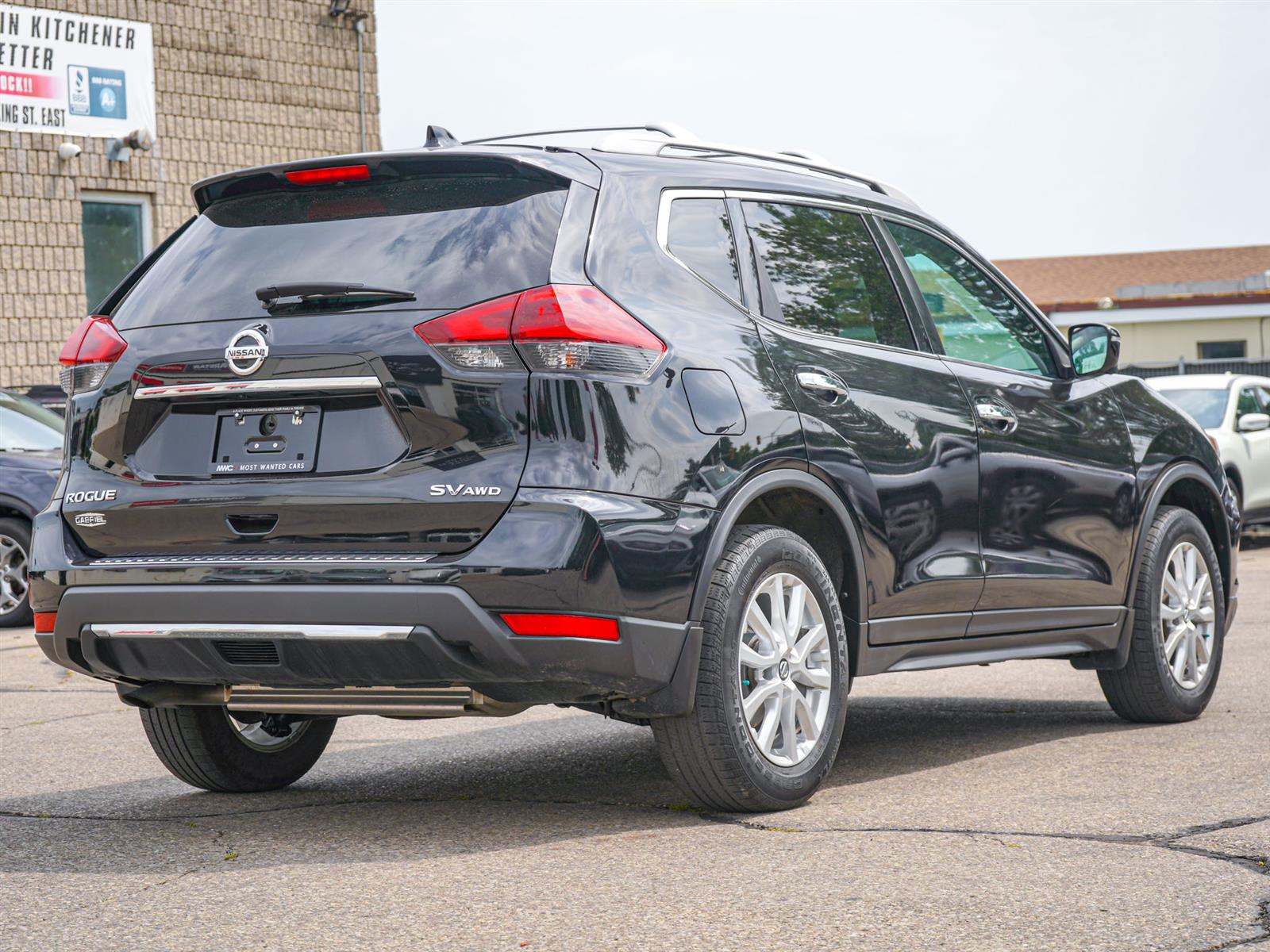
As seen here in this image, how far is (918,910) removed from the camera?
3920 mm

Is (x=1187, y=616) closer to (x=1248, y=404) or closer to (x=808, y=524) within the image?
(x=808, y=524)

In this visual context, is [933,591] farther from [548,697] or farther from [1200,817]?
[548,697]

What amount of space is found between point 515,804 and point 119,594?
53.7 inches

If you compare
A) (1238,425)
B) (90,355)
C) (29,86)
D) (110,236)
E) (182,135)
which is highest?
(29,86)

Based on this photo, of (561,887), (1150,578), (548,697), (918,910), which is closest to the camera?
(918,910)

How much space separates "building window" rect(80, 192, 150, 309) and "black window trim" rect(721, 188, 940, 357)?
1595cm

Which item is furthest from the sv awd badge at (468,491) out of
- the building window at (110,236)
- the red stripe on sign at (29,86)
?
the building window at (110,236)

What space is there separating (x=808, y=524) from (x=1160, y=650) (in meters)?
2.11

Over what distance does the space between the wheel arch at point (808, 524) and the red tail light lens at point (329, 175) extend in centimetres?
136

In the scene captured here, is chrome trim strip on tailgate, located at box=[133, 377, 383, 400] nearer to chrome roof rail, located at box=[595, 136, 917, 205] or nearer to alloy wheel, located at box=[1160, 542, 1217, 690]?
chrome roof rail, located at box=[595, 136, 917, 205]

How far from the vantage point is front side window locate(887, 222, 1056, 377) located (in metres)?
6.13

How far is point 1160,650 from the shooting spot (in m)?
6.82

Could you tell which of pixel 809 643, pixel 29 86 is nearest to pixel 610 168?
pixel 809 643

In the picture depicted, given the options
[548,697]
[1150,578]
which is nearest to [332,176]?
[548,697]
